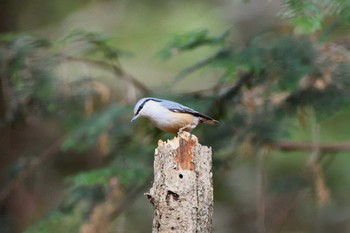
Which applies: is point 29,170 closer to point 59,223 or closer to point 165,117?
point 59,223

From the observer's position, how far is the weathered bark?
2.36 metres

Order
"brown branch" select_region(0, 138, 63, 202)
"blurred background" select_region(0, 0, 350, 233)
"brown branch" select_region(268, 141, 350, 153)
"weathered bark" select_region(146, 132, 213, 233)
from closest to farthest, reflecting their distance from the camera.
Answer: "weathered bark" select_region(146, 132, 213, 233) < "blurred background" select_region(0, 0, 350, 233) < "brown branch" select_region(268, 141, 350, 153) < "brown branch" select_region(0, 138, 63, 202)

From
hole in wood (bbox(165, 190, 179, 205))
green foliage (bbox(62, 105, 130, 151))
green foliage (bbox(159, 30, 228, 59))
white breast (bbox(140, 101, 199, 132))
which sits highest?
green foliage (bbox(159, 30, 228, 59))

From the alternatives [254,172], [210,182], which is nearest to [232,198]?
[254,172]

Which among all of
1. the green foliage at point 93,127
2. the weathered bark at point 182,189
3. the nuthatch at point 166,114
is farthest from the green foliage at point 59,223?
the weathered bark at point 182,189

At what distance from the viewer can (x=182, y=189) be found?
2.36m

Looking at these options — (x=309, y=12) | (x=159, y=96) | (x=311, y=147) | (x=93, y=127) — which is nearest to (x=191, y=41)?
(x=159, y=96)

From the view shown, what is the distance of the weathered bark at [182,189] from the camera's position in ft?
7.75

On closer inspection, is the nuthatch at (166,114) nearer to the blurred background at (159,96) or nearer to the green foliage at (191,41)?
the blurred background at (159,96)

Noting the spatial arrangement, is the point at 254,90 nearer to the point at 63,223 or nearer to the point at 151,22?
the point at 63,223

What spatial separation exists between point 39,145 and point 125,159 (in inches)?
66.3

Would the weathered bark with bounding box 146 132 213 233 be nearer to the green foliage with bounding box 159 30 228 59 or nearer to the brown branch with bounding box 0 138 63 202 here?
the green foliage with bounding box 159 30 228 59

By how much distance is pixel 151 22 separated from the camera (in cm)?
693

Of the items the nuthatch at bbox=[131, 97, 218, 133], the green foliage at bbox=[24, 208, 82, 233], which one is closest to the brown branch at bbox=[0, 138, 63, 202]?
the green foliage at bbox=[24, 208, 82, 233]
